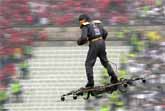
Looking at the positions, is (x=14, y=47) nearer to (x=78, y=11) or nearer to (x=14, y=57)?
(x=14, y=57)

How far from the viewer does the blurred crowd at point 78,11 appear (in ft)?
55.4

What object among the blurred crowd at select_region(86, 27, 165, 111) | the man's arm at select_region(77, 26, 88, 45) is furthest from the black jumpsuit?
the blurred crowd at select_region(86, 27, 165, 111)

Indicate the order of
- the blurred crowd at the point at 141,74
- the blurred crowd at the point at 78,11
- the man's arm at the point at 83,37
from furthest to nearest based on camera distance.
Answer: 1. the blurred crowd at the point at 78,11
2. the blurred crowd at the point at 141,74
3. the man's arm at the point at 83,37

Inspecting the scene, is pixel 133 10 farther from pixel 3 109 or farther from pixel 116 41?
pixel 3 109

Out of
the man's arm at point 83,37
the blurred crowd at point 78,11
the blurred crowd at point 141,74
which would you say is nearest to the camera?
the man's arm at point 83,37

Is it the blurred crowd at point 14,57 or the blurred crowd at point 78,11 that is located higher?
the blurred crowd at point 78,11

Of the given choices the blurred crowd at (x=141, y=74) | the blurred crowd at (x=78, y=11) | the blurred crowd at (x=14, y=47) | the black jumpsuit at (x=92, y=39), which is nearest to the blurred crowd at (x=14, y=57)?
the blurred crowd at (x=14, y=47)

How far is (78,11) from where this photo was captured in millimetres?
17125

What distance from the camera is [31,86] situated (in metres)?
16.2

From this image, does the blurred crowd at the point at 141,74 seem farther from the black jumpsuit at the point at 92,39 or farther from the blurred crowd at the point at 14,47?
the black jumpsuit at the point at 92,39

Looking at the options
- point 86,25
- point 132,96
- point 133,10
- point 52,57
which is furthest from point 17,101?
point 86,25

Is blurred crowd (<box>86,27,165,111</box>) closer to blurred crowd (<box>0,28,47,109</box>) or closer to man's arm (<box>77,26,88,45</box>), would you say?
blurred crowd (<box>0,28,47,109</box>)

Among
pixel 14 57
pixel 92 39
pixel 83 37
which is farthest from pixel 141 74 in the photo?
pixel 83 37

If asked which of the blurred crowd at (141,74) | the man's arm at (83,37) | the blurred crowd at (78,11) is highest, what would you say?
the man's arm at (83,37)
